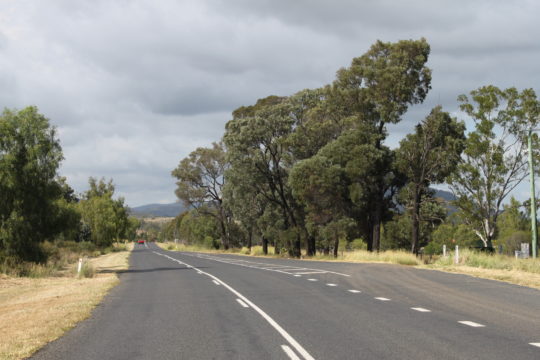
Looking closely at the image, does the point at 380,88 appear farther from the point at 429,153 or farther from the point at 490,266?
the point at 490,266

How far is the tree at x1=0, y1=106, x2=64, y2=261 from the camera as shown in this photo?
27.0 metres

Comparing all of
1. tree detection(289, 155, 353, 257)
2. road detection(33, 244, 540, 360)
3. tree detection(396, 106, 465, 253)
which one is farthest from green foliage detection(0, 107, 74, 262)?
tree detection(396, 106, 465, 253)

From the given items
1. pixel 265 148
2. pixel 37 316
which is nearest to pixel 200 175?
pixel 265 148

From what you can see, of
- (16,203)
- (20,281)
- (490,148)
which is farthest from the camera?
(490,148)

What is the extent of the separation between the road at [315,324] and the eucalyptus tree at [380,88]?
25492 millimetres

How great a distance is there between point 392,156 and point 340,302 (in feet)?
101

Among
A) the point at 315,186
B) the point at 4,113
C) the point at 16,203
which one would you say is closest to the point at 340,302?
the point at 16,203

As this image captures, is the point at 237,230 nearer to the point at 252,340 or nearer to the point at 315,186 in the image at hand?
the point at 315,186

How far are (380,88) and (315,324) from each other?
1342 inches

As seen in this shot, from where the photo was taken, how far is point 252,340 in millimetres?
8828

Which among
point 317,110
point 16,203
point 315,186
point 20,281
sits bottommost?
point 20,281

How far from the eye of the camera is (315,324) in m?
10.3

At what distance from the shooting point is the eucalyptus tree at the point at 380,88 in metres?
41.5

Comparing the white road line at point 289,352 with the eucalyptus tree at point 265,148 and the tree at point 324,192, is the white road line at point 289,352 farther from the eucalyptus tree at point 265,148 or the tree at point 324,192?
the eucalyptus tree at point 265,148
